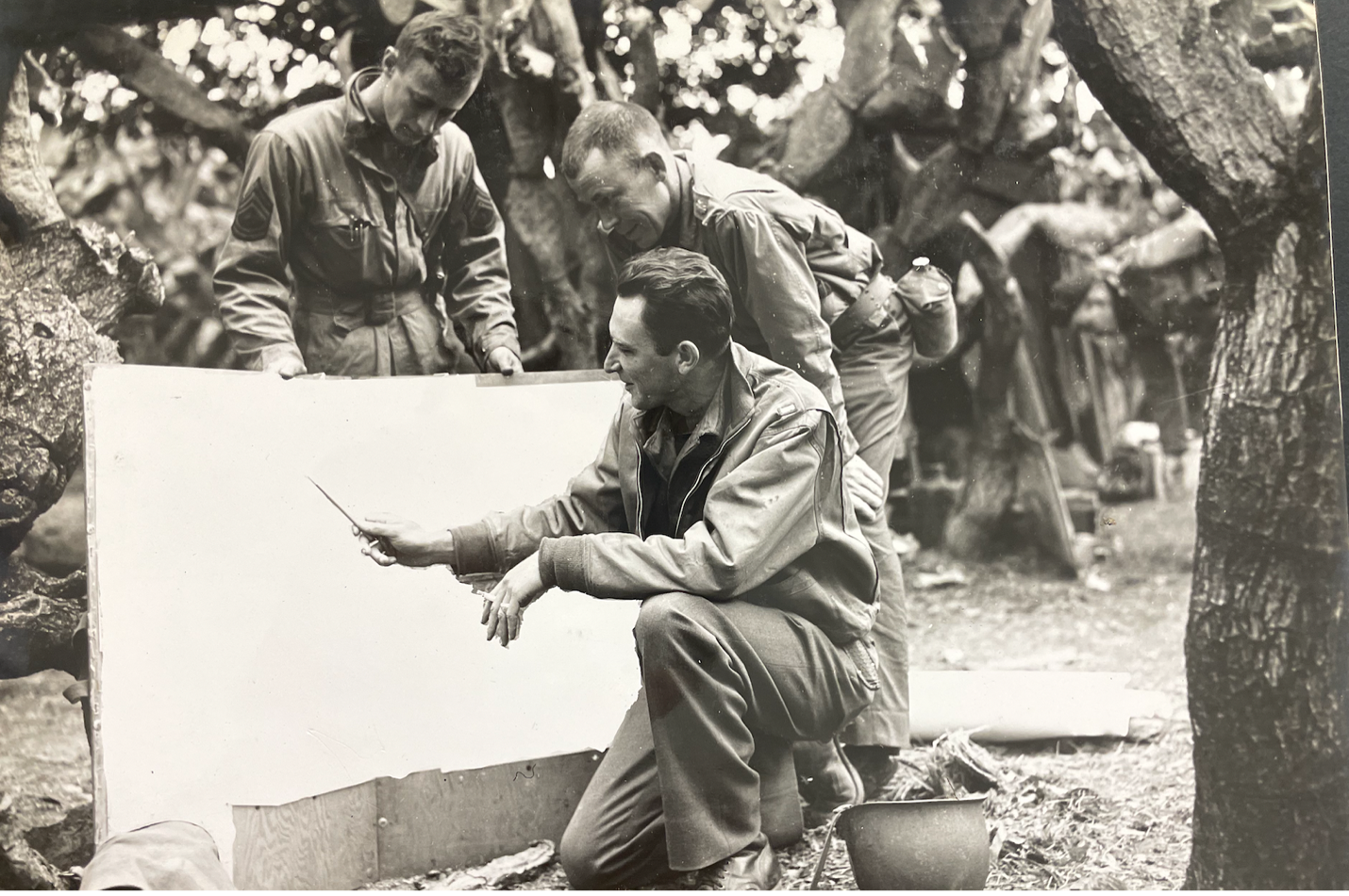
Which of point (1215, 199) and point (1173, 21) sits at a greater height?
point (1173, 21)

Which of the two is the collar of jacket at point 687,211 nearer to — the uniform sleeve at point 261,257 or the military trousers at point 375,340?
the military trousers at point 375,340

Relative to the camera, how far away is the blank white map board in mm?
3014

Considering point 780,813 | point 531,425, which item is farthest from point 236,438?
point 780,813

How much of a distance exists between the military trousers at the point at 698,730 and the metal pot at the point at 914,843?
0.25m

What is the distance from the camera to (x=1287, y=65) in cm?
332

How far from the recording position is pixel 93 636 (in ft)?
10.0

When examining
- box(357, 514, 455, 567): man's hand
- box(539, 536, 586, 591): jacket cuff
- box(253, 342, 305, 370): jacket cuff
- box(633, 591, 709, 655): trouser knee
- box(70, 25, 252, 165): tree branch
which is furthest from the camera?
box(70, 25, 252, 165): tree branch

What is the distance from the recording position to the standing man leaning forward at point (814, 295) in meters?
3.15

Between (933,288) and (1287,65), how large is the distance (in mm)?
1248

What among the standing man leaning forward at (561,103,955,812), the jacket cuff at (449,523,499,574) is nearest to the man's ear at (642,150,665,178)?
the standing man leaning forward at (561,103,955,812)

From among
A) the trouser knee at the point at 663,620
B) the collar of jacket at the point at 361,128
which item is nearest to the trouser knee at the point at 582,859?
the trouser knee at the point at 663,620

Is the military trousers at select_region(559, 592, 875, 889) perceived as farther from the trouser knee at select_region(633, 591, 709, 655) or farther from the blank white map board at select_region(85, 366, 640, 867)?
the blank white map board at select_region(85, 366, 640, 867)

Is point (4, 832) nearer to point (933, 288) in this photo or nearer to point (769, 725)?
point (769, 725)

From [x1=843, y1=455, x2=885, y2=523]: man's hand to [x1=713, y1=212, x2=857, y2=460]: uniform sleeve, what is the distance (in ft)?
0.14
